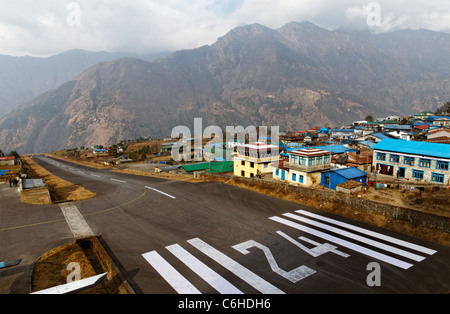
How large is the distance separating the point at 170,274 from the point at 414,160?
41550 mm

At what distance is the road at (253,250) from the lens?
1473 cm

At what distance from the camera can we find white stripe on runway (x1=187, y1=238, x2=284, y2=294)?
14.4 metres

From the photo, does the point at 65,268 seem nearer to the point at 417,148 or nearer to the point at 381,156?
the point at 381,156

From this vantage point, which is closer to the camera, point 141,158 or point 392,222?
point 392,222

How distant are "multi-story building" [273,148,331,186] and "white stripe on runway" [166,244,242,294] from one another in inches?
958

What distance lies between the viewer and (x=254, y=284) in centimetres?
1480

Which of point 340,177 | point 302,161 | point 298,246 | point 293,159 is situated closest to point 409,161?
point 340,177

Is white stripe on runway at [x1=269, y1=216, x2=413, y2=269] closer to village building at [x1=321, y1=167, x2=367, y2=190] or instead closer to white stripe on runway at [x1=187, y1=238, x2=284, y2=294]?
white stripe on runway at [x1=187, y1=238, x2=284, y2=294]

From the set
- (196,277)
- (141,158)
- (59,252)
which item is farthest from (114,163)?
(196,277)

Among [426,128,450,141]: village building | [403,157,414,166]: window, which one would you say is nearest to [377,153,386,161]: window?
[403,157,414,166]: window

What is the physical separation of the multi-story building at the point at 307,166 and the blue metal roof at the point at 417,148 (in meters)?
13.0

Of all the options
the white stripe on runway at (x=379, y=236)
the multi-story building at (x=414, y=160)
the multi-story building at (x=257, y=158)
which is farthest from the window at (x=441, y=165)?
the white stripe on runway at (x=379, y=236)

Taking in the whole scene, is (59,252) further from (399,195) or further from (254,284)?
(399,195)
